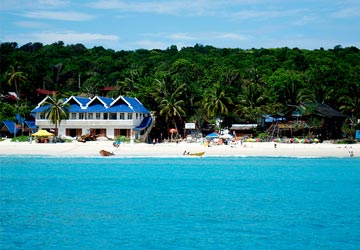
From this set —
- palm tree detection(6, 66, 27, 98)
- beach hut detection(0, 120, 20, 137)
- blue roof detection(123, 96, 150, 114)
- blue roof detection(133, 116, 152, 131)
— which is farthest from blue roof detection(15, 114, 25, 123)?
blue roof detection(133, 116, 152, 131)

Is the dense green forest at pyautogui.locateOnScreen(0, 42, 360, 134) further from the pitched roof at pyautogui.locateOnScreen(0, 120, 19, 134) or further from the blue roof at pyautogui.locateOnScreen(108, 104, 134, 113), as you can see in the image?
the blue roof at pyautogui.locateOnScreen(108, 104, 134, 113)

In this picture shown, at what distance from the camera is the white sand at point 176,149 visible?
1806 inches

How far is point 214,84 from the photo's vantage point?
6097 centimetres

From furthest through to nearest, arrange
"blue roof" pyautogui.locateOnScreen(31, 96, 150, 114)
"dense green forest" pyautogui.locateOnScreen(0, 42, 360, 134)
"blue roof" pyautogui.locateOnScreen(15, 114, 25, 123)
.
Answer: "blue roof" pyautogui.locateOnScreen(15, 114, 25, 123) < "dense green forest" pyautogui.locateOnScreen(0, 42, 360, 134) < "blue roof" pyautogui.locateOnScreen(31, 96, 150, 114)

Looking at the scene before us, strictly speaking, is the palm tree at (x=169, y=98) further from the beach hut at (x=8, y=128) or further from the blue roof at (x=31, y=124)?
the beach hut at (x=8, y=128)

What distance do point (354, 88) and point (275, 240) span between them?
47018mm

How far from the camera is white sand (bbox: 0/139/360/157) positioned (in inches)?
1806

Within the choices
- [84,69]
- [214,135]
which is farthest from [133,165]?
[84,69]

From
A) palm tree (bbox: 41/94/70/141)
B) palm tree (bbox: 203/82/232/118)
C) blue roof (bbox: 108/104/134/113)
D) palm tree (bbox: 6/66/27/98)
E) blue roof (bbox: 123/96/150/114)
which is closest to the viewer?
palm tree (bbox: 41/94/70/141)

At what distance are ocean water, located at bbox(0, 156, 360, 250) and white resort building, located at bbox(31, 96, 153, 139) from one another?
1739 centimetres

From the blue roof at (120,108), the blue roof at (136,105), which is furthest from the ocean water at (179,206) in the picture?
the blue roof at (136,105)

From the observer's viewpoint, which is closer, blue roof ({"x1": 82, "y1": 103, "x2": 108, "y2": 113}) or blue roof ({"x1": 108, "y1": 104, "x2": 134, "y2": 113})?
blue roof ({"x1": 108, "y1": 104, "x2": 134, "y2": 113})

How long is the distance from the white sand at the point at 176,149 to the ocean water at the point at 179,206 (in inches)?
235

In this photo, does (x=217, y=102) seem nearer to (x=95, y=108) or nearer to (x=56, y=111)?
(x=95, y=108)
